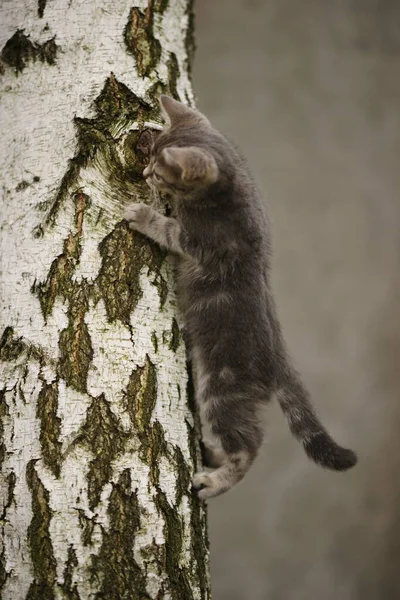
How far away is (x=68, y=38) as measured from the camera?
1.96 meters

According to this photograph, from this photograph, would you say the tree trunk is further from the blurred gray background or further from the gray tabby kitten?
the blurred gray background

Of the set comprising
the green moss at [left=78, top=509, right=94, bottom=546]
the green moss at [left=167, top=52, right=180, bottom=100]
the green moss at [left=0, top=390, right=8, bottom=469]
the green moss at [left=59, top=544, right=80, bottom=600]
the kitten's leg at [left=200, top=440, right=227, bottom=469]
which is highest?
the green moss at [left=167, top=52, right=180, bottom=100]

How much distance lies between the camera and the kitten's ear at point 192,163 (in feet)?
6.24

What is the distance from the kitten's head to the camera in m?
1.93

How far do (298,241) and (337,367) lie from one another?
0.85m

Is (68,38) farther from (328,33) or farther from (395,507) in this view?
(395,507)

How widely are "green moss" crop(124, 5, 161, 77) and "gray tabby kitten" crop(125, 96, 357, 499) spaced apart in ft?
0.41

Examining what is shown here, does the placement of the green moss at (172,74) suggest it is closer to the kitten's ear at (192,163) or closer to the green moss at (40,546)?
the kitten's ear at (192,163)

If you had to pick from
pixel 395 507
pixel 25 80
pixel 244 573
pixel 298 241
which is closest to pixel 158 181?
pixel 25 80

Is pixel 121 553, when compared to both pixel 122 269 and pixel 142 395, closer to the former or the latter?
pixel 142 395

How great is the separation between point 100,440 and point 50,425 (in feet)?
0.44

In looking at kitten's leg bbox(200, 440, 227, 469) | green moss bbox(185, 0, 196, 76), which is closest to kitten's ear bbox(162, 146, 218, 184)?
green moss bbox(185, 0, 196, 76)

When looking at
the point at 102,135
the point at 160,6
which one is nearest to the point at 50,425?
the point at 102,135

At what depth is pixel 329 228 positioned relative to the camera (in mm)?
4375
